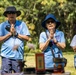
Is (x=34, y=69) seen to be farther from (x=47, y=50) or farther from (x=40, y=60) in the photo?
(x=47, y=50)

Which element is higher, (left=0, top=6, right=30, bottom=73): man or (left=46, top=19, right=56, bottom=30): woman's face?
(left=46, top=19, right=56, bottom=30): woman's face

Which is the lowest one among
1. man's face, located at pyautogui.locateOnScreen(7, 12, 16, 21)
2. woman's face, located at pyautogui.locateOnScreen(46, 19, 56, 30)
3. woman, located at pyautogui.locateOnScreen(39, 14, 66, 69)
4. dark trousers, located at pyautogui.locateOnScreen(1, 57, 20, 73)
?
dark trousers, located at pyautogui.locateOnScreen(1, 57, 20, 73)

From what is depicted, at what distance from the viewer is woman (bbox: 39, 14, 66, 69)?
5469 mm

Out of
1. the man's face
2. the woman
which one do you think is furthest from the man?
the woman

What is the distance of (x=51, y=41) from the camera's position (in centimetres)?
548

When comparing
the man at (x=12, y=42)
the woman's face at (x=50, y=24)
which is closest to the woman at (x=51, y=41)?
the woman's face at (x=50, y=24)

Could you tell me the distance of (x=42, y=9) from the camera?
25438 millimetres

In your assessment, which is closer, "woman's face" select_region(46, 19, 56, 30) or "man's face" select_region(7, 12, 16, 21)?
"woman's face" select_region(46, 19, 56, 30)

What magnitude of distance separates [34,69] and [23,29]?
1165 mm

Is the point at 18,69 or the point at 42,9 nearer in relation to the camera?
the point at 18,69

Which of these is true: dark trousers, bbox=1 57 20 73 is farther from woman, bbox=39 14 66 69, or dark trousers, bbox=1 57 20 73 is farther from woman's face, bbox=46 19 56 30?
woman's face, bbox=46 19 56 30

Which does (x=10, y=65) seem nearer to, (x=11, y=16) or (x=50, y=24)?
(x=11, y=16)

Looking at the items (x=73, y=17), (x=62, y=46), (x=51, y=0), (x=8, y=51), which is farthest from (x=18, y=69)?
(x=73, y=17)

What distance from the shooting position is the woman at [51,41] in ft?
17.9
